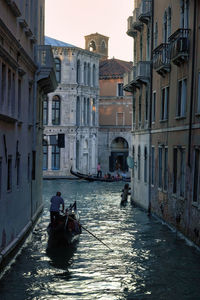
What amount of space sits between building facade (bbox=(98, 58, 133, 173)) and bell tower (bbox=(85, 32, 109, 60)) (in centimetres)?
1705

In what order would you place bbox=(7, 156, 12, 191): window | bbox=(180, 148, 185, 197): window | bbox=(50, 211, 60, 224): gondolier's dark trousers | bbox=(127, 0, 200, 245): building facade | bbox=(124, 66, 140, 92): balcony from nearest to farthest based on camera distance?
bbox=(7, 156, 12, 191): window < bbox=(127, 0, 200, 245): building facade < bbox=(50, 211, 60, 224): gondolier's dark trousers < bbox=(180, 148, 185, 197): window < bbox=(124, 66, 140, 92): balcony

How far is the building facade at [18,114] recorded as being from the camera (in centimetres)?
1177

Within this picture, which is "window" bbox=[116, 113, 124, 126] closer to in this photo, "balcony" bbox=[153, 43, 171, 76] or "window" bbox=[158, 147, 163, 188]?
"window" bbox=[158, 147, 163, 188]

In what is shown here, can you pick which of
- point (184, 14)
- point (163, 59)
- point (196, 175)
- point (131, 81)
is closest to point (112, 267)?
point (196, 175)

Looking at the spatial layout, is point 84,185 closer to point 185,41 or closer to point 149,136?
point 149,136

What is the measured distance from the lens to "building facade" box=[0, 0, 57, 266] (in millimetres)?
11766

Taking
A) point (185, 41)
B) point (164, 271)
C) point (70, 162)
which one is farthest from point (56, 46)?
point (164, 271)

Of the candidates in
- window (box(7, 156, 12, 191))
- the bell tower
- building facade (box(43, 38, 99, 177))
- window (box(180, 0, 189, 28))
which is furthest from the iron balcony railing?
the bell tower

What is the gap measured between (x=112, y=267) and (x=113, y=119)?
4052 cm

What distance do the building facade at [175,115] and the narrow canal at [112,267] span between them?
972 mm

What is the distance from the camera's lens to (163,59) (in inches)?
713

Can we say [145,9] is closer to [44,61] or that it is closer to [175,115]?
[44,61]

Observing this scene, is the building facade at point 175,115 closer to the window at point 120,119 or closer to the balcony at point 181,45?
the balcony at point 181,45

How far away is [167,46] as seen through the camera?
58.4 feet
